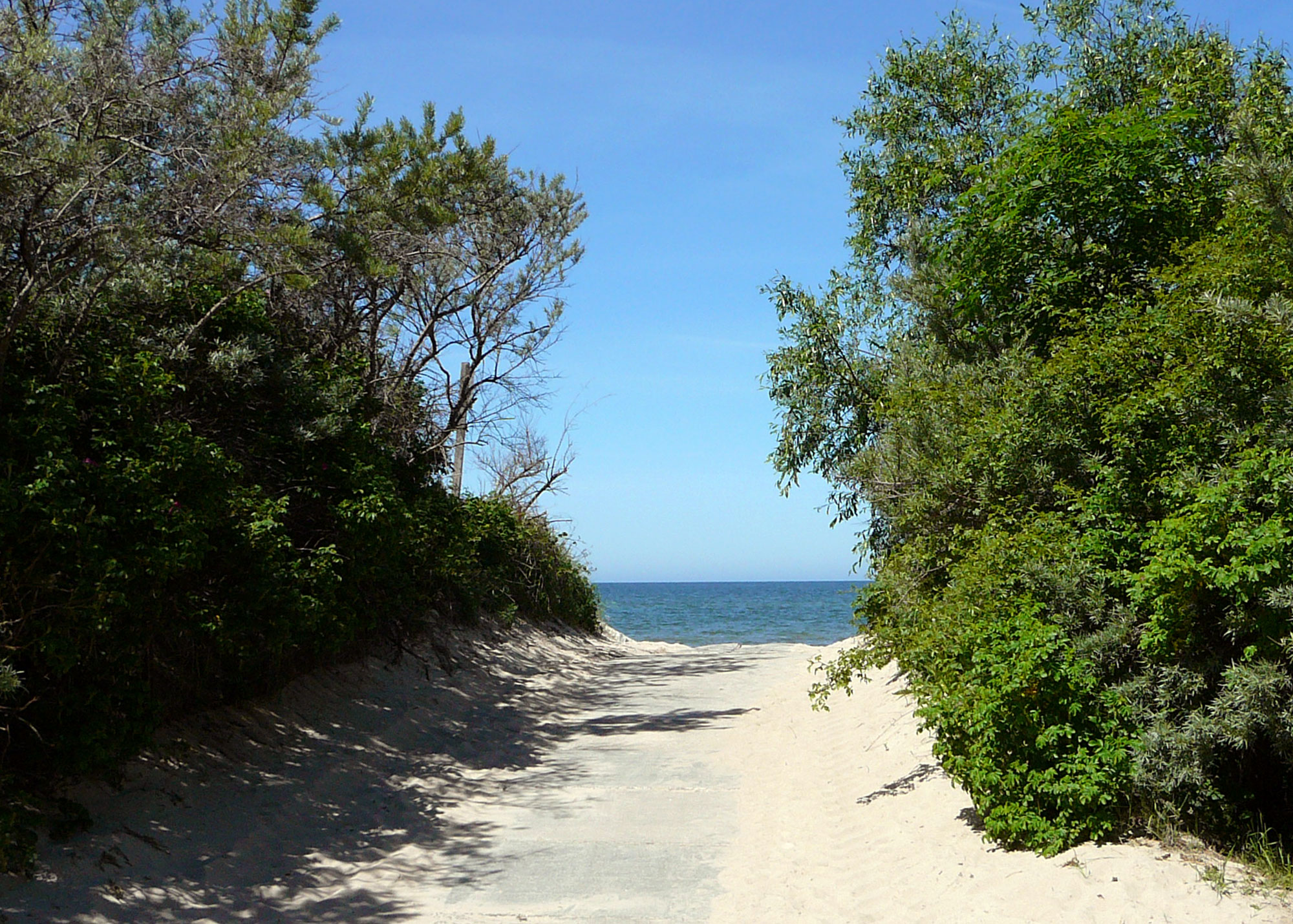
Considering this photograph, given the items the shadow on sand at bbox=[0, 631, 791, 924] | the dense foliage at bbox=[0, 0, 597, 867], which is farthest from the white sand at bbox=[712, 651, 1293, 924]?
the dense foliage at bbox=[0, 0, 597, 867]

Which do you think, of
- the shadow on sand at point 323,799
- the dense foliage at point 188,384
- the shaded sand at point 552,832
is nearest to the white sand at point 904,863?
the shaded sand at point 552,832

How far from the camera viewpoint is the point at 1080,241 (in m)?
8.92

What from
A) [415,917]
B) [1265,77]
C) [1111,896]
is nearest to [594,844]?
[415,917]

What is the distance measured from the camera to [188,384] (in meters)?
8.48

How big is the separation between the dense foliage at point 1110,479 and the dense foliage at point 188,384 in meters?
5.16

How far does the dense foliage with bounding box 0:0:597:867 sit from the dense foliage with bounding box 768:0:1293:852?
5.16 m

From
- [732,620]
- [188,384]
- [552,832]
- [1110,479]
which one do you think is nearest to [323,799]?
[552,832]

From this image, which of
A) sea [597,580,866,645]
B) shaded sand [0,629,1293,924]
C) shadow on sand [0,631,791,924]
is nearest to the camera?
shaded sand [0,629,1293,924]

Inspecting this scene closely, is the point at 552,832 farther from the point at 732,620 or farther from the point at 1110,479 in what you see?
the point at 732,620

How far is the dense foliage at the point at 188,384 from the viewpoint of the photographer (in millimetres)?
6066

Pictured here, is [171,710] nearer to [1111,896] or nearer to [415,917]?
[415,917]

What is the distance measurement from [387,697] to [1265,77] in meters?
12.2

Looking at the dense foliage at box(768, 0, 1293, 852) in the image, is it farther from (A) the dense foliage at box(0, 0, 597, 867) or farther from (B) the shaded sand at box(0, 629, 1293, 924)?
(A) the dense foliage at box(0, 0, 597, 867)

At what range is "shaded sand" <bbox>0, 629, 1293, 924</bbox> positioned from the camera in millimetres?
5426
